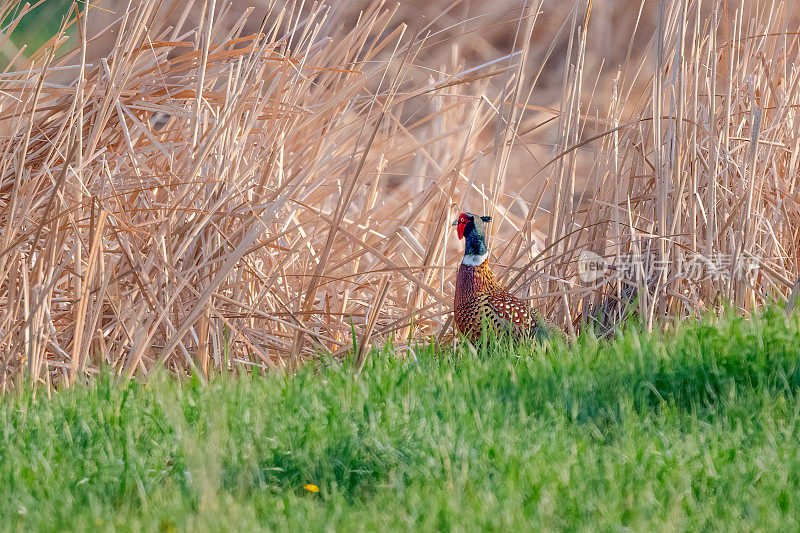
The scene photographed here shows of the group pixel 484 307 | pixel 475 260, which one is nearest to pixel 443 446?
pixel 484 307

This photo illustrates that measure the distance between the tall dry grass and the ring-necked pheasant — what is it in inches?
5.5

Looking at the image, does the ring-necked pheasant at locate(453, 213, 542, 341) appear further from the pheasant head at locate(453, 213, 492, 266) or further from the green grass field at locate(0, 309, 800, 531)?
the green grass field at locate(0, 309, 800, 531)

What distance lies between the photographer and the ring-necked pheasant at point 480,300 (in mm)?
3102

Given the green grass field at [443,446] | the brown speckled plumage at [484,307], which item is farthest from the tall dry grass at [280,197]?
the green grass field at [443,446]

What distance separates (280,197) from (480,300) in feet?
2.86

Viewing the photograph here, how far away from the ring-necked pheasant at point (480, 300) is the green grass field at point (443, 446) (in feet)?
1.66

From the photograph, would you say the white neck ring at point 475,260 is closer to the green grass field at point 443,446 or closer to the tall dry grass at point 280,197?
the tall dry grass at point 280,197

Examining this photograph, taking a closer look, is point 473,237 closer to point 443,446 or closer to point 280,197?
point 280,197

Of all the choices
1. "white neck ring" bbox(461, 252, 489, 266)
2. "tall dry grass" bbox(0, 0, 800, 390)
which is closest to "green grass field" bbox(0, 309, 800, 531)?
"tall dry grass" bbox(0, 0, 800, 390)

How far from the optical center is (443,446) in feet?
6.18

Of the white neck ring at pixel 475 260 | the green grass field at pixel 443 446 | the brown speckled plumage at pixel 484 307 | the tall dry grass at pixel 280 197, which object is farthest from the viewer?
the white neck ring at pixel 475 260

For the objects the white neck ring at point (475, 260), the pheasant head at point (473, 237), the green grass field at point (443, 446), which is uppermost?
the pheasant head at point (473, 237)

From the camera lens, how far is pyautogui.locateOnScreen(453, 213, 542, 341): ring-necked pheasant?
10.2 ft

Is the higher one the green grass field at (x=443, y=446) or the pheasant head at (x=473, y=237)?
the pheasant head at (x=473, y=237)
